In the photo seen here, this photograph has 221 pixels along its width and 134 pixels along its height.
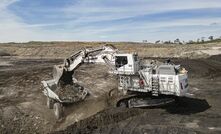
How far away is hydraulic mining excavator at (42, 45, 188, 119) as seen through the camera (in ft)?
69.4

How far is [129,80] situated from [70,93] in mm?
3622

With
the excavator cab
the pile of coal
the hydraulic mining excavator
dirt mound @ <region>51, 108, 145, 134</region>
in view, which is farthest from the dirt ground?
the excavator cab

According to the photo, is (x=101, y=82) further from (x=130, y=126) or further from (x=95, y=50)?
(x=130, y=126)

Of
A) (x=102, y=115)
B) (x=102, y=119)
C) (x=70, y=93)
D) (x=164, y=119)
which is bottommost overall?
(x=164, y=119)

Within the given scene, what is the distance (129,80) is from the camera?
72.8 feet

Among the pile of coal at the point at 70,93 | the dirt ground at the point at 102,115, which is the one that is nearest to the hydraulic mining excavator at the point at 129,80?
the pile of coal at the point at 70,93

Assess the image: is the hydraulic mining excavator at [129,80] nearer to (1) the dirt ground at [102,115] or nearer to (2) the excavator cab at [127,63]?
(2) the excavator cab at [127,63]

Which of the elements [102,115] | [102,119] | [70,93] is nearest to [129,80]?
[102,115]

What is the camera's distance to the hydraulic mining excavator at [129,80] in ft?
69.4

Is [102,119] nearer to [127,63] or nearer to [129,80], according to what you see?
[129,80]

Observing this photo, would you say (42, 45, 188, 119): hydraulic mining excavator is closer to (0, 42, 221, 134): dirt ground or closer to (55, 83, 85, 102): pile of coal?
(55, 83, 85, 102): pile of coal

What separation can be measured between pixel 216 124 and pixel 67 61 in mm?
8498

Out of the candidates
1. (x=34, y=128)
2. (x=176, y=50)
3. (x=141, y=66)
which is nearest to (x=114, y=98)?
(x=141, y=66)

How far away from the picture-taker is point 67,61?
896 inches
